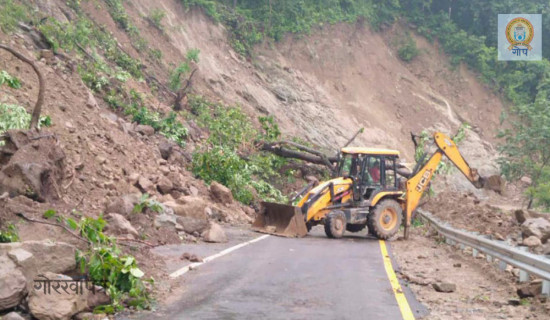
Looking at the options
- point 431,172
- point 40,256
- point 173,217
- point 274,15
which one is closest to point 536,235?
point 431,172

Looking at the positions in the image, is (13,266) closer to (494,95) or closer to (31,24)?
(31,24)

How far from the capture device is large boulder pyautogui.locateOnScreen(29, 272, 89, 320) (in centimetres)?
620

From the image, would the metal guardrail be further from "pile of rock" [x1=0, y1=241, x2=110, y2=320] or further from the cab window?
"pile of rock" [x1=0, y1=241, x2=110, y2=320]

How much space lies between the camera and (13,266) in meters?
6.34

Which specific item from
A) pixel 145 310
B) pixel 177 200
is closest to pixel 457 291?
pixel 145 310

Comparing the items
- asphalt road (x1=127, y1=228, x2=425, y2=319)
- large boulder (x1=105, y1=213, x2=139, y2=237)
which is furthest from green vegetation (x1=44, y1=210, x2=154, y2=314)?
large boulder (x1=105, y1=213, x2=139, y2=237)

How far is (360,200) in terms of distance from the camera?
17734 mm

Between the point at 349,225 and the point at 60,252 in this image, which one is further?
the point at 349,225

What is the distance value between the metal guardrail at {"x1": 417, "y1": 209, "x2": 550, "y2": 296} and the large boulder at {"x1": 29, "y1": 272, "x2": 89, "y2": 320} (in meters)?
5.84

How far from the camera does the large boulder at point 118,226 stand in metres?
11.3

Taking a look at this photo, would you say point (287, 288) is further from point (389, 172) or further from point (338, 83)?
point (338, 83)

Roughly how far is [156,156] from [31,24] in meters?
6.31

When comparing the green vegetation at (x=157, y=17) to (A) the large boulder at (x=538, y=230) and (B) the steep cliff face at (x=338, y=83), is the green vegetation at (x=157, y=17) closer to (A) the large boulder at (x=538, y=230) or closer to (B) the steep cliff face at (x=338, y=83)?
(B) the steep cliff face at (x=338, y=83)

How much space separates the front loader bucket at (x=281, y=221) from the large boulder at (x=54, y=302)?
10.4m
